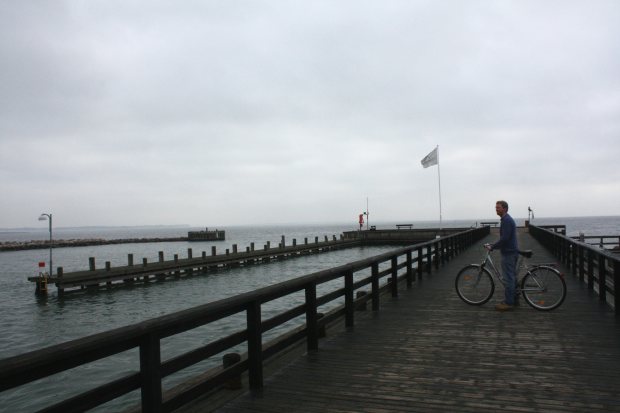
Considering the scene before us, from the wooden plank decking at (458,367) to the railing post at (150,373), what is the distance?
1009 millimetres

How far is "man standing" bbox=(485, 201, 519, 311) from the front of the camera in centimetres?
875

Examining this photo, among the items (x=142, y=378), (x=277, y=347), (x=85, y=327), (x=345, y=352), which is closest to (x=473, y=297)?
(x=345, y=352)

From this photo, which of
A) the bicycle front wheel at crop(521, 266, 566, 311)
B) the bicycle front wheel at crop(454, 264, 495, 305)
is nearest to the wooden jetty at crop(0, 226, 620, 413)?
the bicycle front wheel at crop(521, 266, 566, 311)

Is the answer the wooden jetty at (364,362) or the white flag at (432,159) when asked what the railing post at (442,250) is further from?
the white flag at (432,159)

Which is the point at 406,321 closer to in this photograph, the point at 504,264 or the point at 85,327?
the point at 504,264

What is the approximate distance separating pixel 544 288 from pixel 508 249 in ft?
3.97

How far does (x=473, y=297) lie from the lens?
9953 millimetres

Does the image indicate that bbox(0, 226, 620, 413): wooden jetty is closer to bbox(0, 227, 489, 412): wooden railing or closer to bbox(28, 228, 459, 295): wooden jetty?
bbox(0, 227, 489, 412): wooden railing

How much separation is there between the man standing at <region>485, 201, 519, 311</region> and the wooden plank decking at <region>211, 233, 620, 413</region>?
0.99 feet

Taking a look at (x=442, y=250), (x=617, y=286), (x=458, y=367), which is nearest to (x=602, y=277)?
(x=617, y=286)

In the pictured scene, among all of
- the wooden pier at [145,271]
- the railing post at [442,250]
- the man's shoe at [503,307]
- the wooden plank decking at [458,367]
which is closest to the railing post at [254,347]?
the wooden plank decking at [458,367]

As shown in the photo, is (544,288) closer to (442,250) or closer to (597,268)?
(597,268)

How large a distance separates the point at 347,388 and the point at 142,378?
2.31 m

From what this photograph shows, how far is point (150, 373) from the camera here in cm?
362
